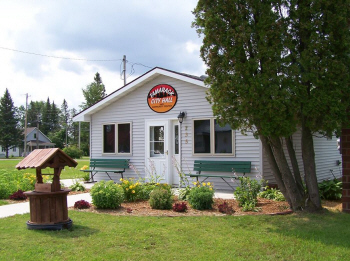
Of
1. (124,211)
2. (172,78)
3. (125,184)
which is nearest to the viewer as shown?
(124,211)

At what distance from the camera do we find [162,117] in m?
12.4

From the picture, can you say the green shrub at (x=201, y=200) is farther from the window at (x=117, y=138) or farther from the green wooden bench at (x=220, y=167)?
the window at (x=117, y=138)

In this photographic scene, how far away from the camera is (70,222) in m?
6.20

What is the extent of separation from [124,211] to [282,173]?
11.1ft

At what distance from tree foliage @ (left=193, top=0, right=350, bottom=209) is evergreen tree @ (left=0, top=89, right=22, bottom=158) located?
65150 mm

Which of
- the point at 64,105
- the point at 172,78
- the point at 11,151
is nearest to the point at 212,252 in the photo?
the point at 172,78

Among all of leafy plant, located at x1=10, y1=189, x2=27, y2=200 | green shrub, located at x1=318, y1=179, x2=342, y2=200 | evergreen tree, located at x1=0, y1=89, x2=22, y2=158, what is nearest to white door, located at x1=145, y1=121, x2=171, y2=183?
leafy plant, located at x1=10, y1=189, x2=27, y2=200

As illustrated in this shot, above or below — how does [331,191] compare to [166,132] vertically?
below

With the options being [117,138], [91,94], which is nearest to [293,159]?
[117,138]

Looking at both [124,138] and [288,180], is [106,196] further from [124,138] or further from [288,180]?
[124,138]

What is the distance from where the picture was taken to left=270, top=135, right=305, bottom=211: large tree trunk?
24.0ft

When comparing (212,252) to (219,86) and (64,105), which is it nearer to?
(219,86)

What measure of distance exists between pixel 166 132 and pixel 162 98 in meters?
1.18

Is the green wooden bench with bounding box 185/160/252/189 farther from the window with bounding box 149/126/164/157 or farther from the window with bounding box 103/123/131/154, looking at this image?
the window with bounding box 103/123/131/154
